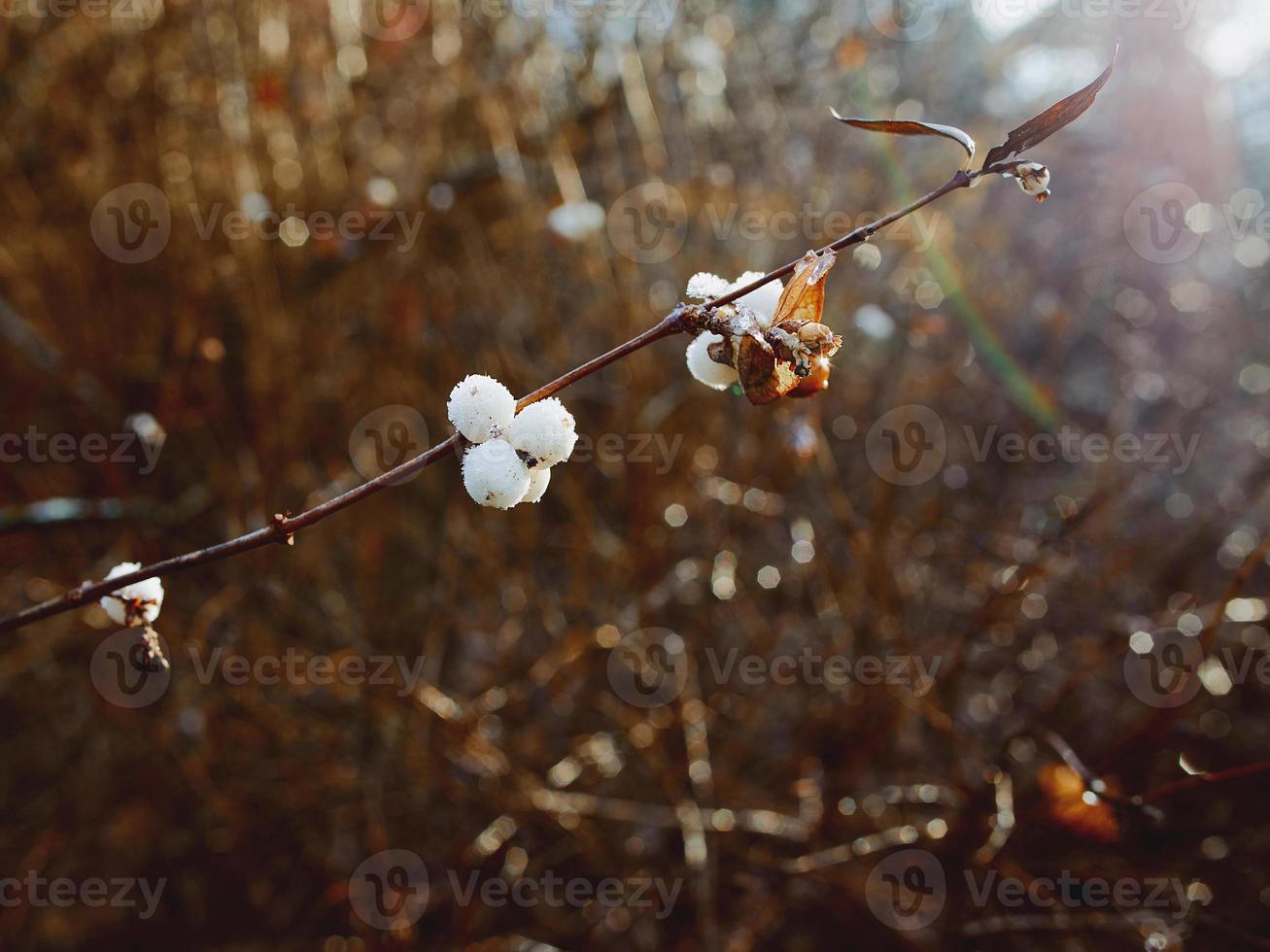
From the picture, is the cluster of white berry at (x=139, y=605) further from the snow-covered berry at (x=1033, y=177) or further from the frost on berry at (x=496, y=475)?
the snow-covered berry at (x=1033, y=177)

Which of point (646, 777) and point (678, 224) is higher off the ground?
point (678, 224)

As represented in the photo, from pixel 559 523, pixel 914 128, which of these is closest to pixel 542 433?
pixel 914 128

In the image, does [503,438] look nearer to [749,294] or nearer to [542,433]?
[542,433]

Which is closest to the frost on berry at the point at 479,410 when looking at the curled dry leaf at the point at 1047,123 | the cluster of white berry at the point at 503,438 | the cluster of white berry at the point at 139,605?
the cluster of white berry at the point at 503,438

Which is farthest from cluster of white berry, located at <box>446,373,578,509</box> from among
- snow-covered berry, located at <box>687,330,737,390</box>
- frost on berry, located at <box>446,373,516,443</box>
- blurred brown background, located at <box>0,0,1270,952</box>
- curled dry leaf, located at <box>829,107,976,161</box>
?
blurred brown background, located at <box>0,0,1270,952</box>

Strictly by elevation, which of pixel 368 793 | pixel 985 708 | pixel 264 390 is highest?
pixel 264 390

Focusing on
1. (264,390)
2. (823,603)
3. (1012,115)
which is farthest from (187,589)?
(1012,115)

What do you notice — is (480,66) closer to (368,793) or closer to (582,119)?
(582,119)

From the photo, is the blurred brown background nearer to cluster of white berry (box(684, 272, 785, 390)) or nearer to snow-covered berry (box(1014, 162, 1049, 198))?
cluster of white berry (box(684, 272, 785, 390))

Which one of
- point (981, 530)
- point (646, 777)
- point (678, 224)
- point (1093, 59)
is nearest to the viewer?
point (646, 777)
